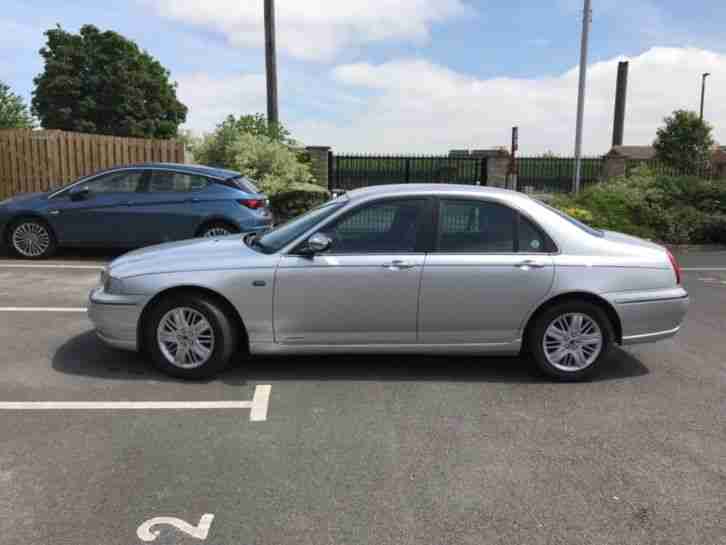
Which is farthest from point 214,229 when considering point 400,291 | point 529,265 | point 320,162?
point 320,162

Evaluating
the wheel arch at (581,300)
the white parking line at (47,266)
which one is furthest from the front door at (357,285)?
the white parking line at (47,266)

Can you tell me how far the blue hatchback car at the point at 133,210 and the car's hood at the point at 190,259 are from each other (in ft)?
15.7

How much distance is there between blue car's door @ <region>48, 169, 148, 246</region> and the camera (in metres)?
10.2

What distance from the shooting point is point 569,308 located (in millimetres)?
5055

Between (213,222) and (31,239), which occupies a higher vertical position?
(213,222)

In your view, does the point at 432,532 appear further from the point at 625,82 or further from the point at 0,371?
the point at 625,82

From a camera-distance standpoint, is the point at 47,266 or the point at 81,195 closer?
the point at 47,266

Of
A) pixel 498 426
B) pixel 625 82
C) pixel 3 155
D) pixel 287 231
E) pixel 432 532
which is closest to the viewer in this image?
pixel 432 532

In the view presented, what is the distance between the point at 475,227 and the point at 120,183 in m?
7.06

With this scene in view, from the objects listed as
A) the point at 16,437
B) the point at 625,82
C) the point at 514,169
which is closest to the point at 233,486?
the point at 16,437

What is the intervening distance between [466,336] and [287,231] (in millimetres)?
1661

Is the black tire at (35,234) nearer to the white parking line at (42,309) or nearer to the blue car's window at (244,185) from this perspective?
the blue car's window at (244,185)

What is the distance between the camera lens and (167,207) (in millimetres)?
10234

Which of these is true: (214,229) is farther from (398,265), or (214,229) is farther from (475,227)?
(475,227)
